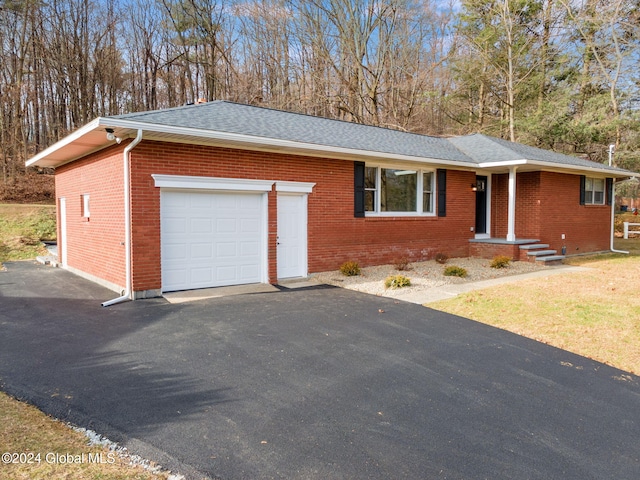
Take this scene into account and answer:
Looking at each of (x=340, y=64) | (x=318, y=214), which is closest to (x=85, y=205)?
(x=318, y=214)

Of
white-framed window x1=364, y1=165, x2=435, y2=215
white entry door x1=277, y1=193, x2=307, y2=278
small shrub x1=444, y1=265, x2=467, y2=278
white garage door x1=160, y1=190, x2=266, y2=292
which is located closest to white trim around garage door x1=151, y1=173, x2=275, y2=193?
white garage door x1=160, y1=190, x2=266, y2=292

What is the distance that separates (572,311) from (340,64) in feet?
64.3

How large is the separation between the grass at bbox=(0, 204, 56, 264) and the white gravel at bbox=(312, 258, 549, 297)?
455 inches

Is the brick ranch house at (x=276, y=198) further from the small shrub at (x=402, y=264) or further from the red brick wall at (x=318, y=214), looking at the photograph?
the small shrub at (x=402, y=264)

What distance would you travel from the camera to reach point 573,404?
3.78 meters

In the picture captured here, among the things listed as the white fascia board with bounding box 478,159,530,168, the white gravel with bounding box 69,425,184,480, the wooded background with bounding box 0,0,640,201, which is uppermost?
the wooded background with bounding box 0,0,640,201

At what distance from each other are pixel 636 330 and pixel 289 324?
16.6 ft

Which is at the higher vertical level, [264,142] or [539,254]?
[264,142]

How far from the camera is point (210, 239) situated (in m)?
8.59

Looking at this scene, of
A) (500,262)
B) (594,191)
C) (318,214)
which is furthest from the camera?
(594,191)

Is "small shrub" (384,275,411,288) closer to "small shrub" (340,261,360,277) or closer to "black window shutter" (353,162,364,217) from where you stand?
"small shrub" (340,261,360,277)

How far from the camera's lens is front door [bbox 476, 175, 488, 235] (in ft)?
47.1

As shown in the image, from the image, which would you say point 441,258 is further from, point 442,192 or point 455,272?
point 442,192

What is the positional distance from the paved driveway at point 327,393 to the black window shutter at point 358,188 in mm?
4625
